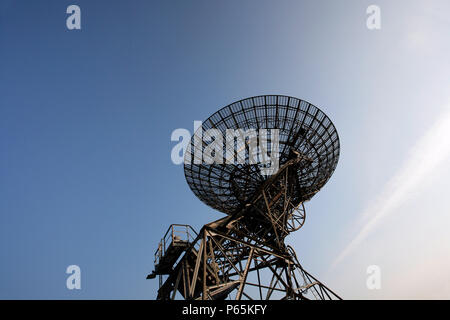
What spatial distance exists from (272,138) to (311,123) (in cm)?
346

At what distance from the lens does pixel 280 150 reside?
28.7m

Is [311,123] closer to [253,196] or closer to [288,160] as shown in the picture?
[288,160]

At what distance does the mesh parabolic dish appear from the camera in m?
26.4

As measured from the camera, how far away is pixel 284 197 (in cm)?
2667

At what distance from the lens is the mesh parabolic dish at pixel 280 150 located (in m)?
26.4
